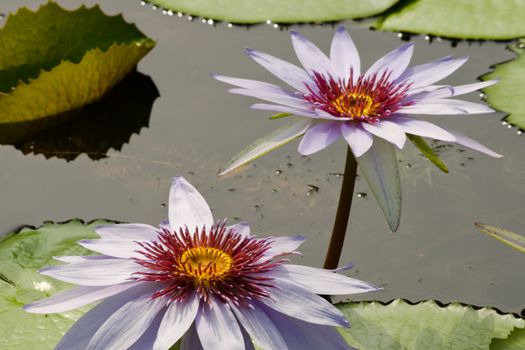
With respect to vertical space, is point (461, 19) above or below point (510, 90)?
above

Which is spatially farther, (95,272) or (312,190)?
(312,190)

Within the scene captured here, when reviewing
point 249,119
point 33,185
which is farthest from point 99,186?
point 249,119

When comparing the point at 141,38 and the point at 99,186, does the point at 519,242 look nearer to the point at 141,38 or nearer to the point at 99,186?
the point at 99,186

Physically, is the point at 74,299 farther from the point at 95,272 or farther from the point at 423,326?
the point at 423,326


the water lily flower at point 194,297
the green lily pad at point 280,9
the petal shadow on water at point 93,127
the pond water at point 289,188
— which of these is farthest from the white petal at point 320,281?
the green lily pad at point 280,9

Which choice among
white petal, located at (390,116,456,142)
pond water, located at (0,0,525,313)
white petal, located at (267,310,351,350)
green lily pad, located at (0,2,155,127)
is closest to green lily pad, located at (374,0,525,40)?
pond water, located at (0,0,525,313)

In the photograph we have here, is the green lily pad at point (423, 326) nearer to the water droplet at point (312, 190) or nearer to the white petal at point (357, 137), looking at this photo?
the white petal at point (357, 137)

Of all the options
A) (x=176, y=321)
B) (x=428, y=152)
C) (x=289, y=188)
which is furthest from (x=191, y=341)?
(x=289, y=188)

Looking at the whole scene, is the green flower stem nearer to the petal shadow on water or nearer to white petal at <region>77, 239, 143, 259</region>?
white petal at <region>77, 239, 143, 259</region>
